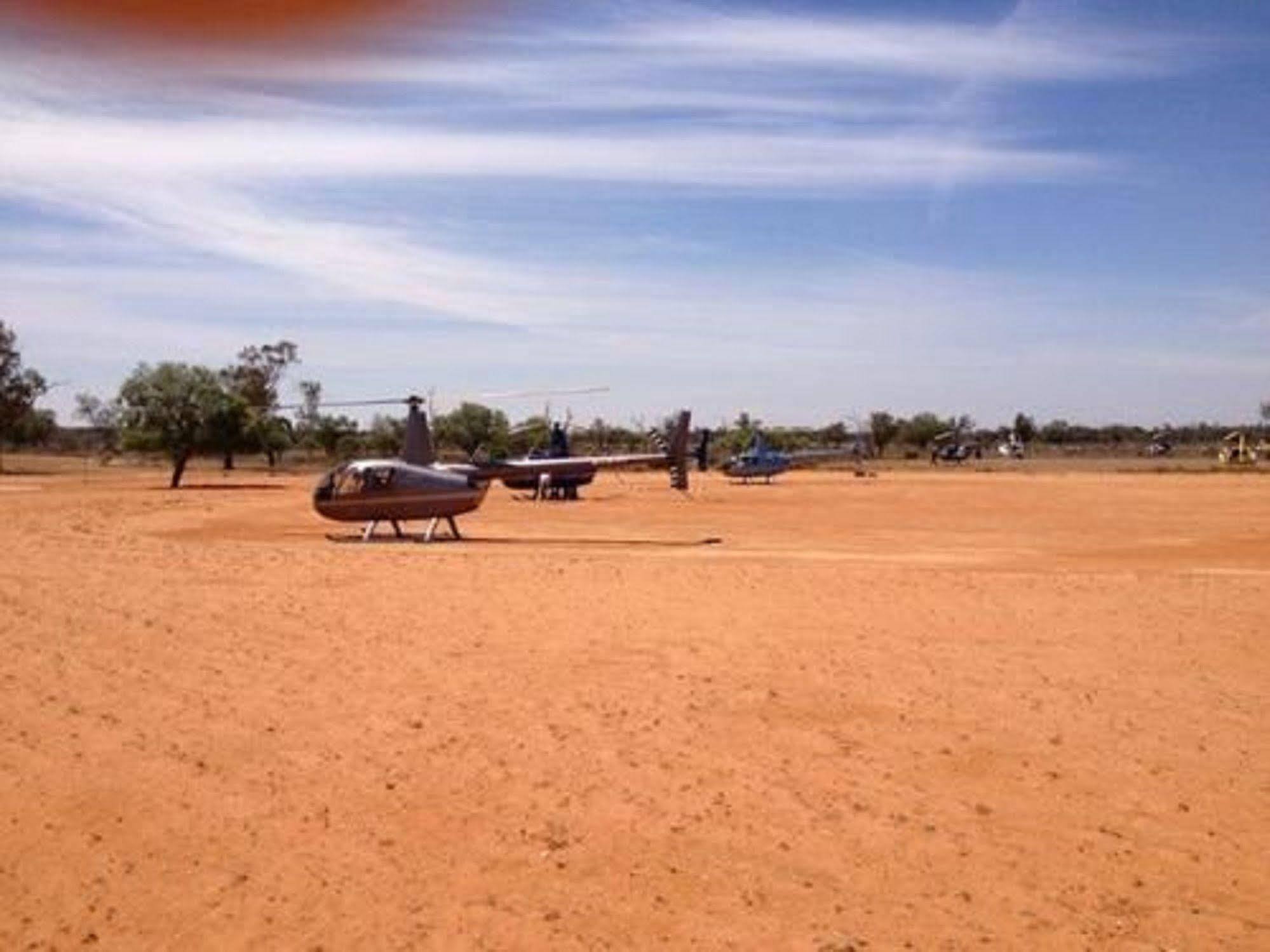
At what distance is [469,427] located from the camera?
95.9m

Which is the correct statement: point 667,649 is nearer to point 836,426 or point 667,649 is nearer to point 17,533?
point 17,533

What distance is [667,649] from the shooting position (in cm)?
1323

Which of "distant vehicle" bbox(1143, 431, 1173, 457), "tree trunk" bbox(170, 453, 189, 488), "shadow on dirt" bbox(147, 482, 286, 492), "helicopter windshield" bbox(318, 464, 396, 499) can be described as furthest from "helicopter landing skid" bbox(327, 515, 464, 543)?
"distant vehicle" bbox(1143, 431, 1173, 457)

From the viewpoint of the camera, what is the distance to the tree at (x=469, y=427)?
94.3 metres

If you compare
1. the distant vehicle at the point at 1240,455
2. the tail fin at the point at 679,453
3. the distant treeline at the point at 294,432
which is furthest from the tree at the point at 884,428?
the tail fin at the point at 679,453

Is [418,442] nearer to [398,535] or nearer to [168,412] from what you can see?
[398,535]

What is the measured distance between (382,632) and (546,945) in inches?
317

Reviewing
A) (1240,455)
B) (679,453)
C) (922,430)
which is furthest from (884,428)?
(679,453)

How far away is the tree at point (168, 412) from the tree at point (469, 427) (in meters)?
33.1

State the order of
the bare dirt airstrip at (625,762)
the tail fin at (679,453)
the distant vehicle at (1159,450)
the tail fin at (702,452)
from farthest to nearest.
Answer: the distant vehicle at (1159,450) → the tail fin at (702,452) → the tail fin at (679,453) → the bare dirt airstrip at (625,762)

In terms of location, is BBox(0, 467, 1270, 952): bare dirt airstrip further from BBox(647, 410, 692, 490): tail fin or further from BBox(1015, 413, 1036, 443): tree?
BBox(1015, 413, 1036, 443): tree

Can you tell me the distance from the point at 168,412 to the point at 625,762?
53.9m

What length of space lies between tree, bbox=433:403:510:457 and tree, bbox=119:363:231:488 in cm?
3314

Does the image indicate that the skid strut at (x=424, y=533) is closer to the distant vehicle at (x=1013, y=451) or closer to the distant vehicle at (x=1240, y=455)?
the distant vehicle at (x=1240, y=455)
